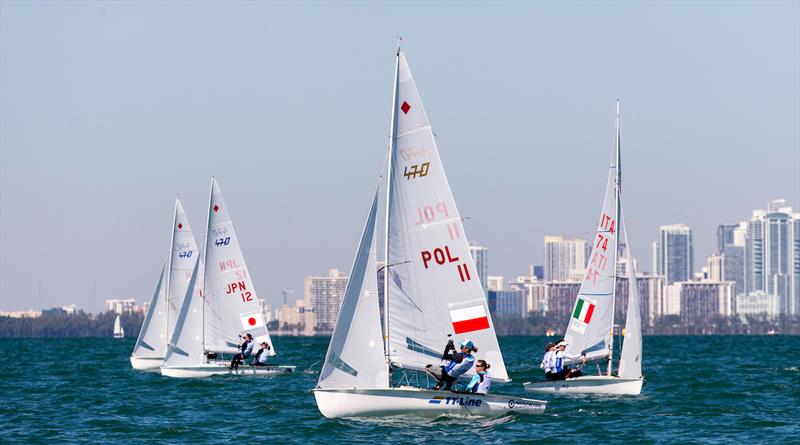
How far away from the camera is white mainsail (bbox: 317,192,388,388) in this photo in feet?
102

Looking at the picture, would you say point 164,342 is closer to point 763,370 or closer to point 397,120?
point 763,370

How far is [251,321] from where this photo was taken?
55531 mm

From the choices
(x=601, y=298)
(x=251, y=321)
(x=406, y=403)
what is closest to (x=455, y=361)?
(x=406, y=403)

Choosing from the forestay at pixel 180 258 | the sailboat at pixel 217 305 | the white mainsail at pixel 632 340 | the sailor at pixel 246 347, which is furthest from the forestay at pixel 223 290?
the white mainsail at pixel 632 340

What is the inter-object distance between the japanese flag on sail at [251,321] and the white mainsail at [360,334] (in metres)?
24.2

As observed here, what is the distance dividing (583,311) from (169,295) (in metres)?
23.0

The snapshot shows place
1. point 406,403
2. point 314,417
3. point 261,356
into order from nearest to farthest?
point 406,403
point 314,417
point 261,356

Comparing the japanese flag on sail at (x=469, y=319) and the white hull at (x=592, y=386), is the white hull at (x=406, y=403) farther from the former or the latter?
the white hull at (x=592, y=386)

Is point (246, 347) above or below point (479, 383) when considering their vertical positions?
above

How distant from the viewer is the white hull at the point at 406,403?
30969mm

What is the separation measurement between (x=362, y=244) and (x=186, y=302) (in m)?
24.5

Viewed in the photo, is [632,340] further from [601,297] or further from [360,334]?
[360,334]

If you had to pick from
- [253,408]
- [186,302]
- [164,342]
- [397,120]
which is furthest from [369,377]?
[164,342]

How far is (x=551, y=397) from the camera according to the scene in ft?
135
